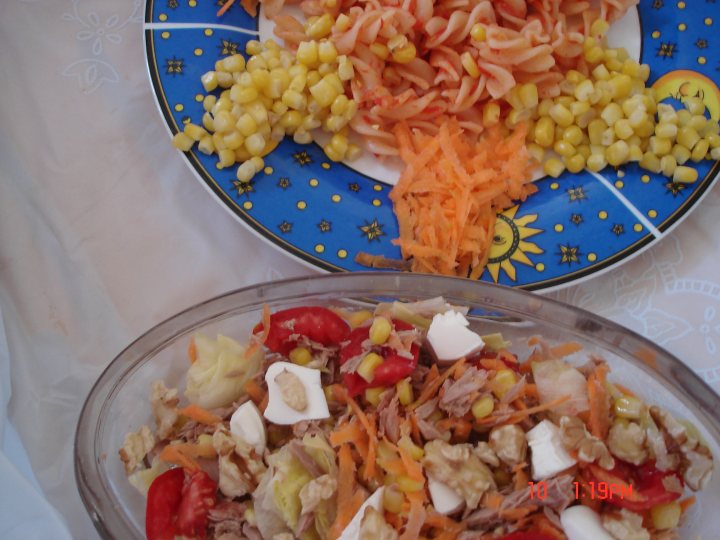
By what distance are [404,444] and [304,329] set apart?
0.24 metres

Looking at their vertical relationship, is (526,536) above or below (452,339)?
below

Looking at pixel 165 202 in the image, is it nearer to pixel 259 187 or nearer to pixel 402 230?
pixel 259 187

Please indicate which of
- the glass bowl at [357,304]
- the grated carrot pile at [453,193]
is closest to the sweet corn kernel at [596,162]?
the grated carrot pile at [453,193]

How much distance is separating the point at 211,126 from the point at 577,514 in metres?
0.93

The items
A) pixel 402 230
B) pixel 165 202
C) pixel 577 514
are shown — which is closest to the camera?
pixel 577 514

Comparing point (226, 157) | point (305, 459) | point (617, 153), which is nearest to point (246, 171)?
point (226, 157)

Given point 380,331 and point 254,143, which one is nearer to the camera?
point 380,331

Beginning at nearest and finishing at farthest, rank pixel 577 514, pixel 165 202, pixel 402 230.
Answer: pixel 577 514, pixel 402 230, pixel 165 202

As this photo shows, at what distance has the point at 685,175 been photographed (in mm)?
1351

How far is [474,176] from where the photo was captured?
1.33 metres

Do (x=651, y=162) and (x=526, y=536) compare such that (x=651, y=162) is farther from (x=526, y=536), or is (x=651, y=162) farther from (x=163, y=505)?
(x=163, y=505)

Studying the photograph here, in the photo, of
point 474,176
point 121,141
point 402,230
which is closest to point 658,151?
point 474,176

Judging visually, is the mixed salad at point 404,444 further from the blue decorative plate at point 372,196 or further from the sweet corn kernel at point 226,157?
the sweet corn kernel at point 226,157
